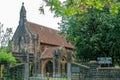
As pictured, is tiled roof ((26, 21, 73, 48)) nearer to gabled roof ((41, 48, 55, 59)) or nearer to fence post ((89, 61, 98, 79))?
gabled roof ((41, 48, 55, 59))

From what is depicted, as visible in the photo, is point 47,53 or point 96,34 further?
point 47,53

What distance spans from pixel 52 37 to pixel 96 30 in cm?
2656

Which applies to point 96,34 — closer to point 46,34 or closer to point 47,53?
point 47,53

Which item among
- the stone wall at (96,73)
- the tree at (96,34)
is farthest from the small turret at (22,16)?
the stone wall at (96,73)

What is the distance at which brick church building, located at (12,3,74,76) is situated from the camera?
46916 mm

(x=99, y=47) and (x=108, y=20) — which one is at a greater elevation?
(x=108, y=20)

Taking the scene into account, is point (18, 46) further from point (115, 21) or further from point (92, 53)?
point (115, 21)

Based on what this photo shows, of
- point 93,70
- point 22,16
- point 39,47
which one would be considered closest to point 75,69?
point 93,70

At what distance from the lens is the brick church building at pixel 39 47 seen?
154ft

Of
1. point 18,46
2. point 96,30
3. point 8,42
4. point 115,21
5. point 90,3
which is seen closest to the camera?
point 90,3

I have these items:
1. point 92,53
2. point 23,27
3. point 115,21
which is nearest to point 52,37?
point 23,27

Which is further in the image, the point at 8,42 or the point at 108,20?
the point at 8,42

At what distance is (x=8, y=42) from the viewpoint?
62.1 metres

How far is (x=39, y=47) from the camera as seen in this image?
50.9m
